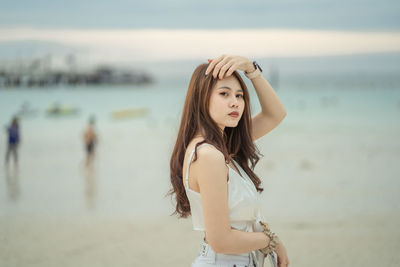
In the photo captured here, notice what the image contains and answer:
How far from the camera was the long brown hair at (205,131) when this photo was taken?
2.31 metres

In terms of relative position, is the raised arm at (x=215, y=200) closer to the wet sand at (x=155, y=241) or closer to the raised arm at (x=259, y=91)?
the raised arm at (x=259, y=91)

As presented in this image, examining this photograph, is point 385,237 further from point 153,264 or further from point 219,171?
point 219,171

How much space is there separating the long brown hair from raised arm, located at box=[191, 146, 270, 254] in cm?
9

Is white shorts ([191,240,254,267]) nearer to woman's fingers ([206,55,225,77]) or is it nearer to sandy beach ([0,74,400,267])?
woman's fingers ([206,55,225,77])

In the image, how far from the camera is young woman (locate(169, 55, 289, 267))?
207cm

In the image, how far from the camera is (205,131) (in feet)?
7.54

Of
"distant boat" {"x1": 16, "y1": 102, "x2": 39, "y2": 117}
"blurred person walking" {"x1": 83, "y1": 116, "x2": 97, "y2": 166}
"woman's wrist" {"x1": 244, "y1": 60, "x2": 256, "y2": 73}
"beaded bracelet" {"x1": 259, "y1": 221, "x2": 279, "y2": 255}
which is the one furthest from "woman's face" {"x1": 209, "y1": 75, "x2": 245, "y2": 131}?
"distant boat" {"x1": 16, "y1": 102, "x2": 39, "y2": 117}

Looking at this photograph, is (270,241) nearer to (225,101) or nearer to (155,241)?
(225,101)

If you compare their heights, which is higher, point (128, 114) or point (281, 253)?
point (281, 253)

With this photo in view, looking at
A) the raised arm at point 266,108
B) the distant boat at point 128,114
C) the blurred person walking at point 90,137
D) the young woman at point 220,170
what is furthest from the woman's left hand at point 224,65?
the distant boat at point 128,114

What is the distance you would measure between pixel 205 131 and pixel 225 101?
0.18 meters

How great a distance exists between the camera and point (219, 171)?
6.80ft

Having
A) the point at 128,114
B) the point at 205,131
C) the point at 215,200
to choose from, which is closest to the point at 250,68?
the point at 205,131

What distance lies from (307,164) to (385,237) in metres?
9.06
